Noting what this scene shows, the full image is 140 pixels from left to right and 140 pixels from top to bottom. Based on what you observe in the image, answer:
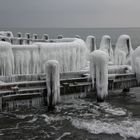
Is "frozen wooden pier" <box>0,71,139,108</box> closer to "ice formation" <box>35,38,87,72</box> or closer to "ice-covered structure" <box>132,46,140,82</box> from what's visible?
"ice-covered structure" <box>132,46,140,82</box>

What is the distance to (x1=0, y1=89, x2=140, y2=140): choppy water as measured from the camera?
13.9 m

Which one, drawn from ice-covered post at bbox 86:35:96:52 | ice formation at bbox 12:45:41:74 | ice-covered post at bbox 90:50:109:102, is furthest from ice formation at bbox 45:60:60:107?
ice-covered post at bbox 86:35:96:52

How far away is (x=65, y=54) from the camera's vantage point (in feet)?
67.2

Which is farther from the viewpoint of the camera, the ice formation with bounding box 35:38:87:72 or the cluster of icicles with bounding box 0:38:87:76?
the ice formation with bounding box 35:38:87:72

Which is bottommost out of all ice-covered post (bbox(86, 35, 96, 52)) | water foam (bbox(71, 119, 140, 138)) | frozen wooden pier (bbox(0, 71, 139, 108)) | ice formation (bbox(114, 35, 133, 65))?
water foam (bbox(71, 119, 140, 138))

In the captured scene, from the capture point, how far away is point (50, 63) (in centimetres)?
1584

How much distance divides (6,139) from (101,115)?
5.53m

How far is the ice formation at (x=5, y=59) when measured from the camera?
57.3ft

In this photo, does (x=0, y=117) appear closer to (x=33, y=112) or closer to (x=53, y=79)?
(x=33, y=112)

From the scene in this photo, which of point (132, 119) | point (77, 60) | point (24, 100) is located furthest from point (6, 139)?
point (77, 60)

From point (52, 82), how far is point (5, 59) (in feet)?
11.0

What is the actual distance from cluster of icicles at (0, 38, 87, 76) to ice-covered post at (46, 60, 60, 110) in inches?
116

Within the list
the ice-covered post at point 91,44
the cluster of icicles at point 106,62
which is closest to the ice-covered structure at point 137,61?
the cluster of icicles at point 106,62

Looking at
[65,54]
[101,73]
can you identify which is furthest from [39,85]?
[65,54]
